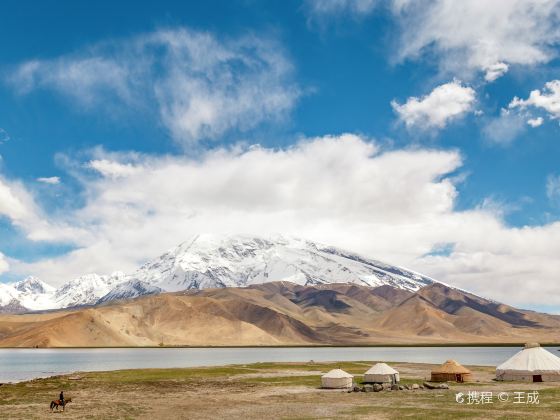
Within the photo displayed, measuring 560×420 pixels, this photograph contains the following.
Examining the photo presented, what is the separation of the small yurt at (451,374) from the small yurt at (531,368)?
4.43 m

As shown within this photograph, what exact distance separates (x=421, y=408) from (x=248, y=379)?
36.9m

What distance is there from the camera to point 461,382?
64625 millimetres

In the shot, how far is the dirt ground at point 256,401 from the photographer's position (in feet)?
135

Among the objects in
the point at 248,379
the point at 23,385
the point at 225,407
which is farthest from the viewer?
the point at 248,379

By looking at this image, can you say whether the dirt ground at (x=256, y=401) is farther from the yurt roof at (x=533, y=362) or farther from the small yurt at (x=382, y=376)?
the small yurt at (x=382, y=376)

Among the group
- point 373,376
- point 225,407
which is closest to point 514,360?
point 373,376

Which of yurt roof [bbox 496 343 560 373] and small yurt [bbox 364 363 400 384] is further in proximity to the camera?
yurt roof [bbox 496 343 560 373]

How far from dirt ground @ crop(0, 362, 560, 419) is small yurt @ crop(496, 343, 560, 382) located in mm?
3294

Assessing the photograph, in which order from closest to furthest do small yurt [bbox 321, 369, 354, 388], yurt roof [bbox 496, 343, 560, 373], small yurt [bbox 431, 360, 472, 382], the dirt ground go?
1. the dirt ground
2. small yurt [bbox 321, 369, 354, 388]
3. yurt roof [bbox 496, 343, 560, 373]
4. small yurt [bbox 431, 360, 472, 382]

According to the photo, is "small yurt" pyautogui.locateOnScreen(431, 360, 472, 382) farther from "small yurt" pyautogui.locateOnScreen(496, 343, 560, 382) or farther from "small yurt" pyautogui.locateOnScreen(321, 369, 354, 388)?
"small yurt" pyautogui.locateOnScreen(321, 369, 354, 388)

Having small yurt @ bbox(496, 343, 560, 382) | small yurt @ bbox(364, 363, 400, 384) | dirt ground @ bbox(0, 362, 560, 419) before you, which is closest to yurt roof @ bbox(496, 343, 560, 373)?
small yurt @ bbox(496, 343, 560, 382)

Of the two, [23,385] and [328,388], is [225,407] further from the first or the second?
[23,385]

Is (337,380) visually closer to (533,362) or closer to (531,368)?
(531,368)

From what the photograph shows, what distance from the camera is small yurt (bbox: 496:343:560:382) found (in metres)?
63.9
